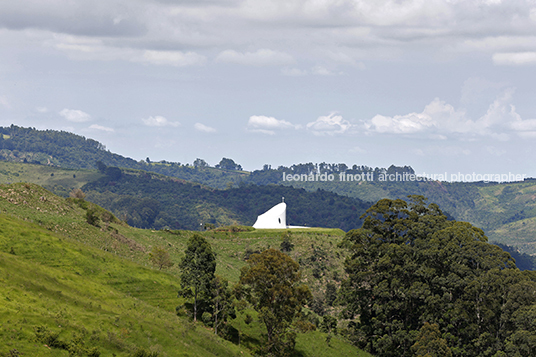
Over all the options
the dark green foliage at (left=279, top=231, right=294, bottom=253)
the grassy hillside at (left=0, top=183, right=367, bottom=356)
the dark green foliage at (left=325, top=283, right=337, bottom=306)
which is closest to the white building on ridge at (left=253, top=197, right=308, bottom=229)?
the dark green foliage at (left=279, top=231, right=294, bottom=253)

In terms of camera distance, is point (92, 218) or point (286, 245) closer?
point (92, 218)

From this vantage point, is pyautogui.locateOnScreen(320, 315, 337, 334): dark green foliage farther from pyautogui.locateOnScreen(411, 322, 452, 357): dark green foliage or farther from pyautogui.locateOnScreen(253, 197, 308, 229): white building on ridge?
pyautogui.locateOnScreen(253, 197, 308, 229): white building on ridge

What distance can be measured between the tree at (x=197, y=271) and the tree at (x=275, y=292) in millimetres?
3606

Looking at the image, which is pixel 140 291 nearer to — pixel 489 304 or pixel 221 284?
pixel 221 284

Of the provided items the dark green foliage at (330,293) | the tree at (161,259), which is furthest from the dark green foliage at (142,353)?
the dark green foliage at (330,293)

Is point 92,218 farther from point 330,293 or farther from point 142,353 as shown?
point 142,353

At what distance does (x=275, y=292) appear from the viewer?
4791cm

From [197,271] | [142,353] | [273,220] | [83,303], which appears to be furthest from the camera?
[273,220]

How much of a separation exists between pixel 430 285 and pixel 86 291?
3728 cm

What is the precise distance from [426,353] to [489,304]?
28.3 feet

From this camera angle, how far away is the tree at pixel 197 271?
48.8 meters

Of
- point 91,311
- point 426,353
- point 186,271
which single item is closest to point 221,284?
point 186,271

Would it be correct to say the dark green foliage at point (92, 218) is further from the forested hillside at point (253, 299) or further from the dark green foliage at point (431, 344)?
the dark green foliage at point (431, 344)

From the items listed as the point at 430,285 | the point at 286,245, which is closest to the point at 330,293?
the point at 286,245
